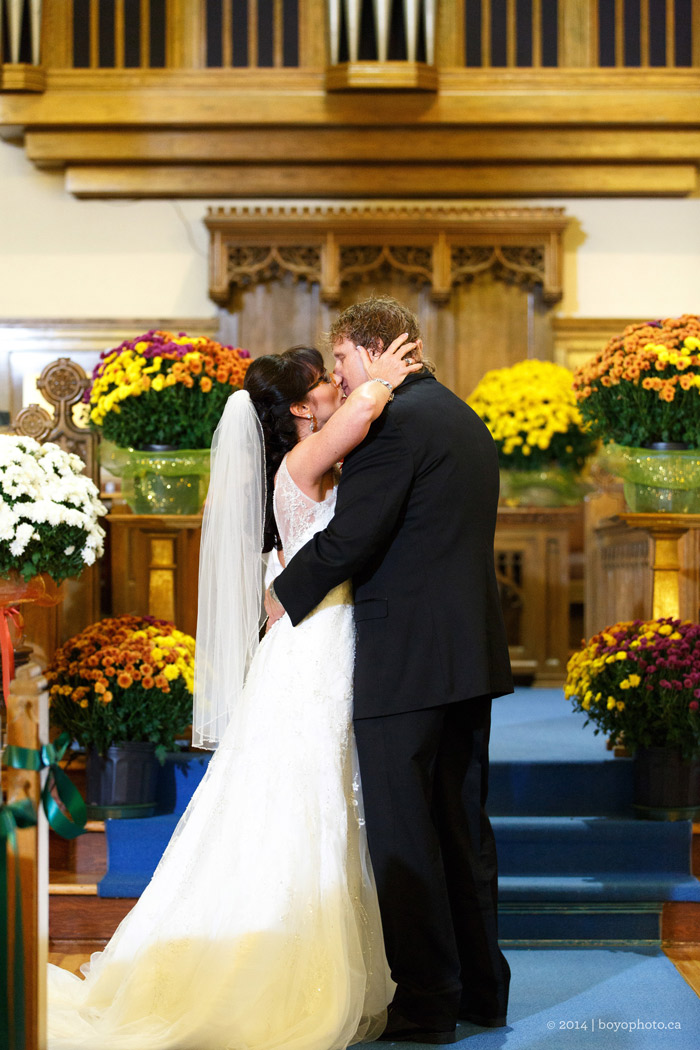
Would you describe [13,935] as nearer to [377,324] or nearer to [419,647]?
[419,647]

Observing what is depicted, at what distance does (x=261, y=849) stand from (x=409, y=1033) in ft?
1.86

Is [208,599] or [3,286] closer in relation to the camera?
[208,599]

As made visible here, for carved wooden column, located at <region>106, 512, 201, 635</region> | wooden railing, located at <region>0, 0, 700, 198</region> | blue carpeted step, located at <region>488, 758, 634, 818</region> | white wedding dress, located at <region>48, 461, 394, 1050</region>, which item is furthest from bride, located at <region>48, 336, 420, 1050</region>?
wooden railing, located at <region>0, 0, 700, 198</region>

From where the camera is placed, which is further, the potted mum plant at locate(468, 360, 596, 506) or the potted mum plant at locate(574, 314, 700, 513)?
the potted mum plant at locate(468, 360, 596, 506)

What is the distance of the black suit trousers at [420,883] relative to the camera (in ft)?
8.68

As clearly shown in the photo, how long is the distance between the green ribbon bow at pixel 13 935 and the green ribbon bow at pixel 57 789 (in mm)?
62

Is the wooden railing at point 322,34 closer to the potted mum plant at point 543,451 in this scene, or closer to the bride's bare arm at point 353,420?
the potted mum plant at point 543,451

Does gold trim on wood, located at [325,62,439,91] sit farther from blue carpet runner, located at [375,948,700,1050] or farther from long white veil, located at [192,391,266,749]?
blue carpet runner, located at [375,948,700,1050]

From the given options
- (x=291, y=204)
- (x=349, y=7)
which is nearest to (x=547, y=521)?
(x=291, y=204)

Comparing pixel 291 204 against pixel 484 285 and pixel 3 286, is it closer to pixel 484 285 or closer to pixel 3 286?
pixel 484 285

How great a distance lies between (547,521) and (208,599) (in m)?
3.46

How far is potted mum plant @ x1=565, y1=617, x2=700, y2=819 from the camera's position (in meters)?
3.69

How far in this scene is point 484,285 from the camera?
722cm

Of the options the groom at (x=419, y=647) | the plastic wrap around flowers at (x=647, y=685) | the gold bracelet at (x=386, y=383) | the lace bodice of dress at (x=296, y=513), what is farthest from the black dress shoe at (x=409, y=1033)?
the gold bracelet at (x=386, y=383)
